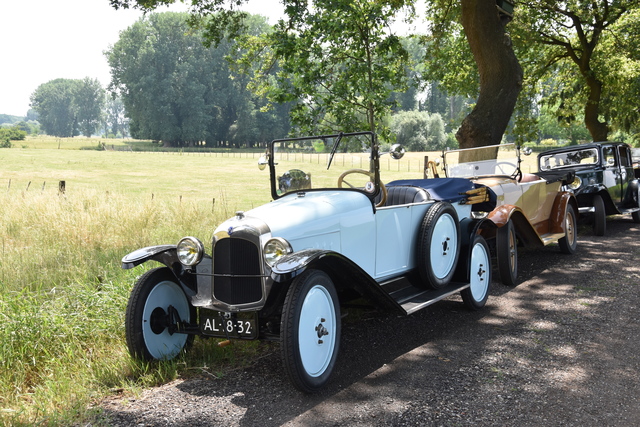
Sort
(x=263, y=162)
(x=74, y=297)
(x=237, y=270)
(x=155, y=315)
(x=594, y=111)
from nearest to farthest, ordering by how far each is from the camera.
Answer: (x=237, y=270) → (x=155, y=315) → (x=263, y=162) → (x=74, y=297) → (x=594, y=111)

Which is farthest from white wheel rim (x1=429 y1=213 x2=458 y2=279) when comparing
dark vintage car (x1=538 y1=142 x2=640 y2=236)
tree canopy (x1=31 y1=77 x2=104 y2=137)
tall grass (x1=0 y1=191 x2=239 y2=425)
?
tree canopy (x1=31 y1=77 x2=104 y2=137)

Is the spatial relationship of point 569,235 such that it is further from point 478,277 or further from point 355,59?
point 355,59

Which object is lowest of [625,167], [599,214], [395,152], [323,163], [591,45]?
[599,214]

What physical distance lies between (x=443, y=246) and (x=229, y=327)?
2.72m

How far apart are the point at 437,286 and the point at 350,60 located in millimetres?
9124

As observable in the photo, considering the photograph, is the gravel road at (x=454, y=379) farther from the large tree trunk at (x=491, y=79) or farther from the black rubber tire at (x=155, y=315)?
the large tree trunk at (x=491, y=79)

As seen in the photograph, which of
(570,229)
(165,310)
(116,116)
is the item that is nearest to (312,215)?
(165,310)

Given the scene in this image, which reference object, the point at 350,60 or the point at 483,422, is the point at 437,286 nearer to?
the point at 483,422

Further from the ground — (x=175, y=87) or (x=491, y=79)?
(x=175, y=87)

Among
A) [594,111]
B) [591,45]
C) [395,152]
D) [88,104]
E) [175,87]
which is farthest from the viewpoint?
[88,104]

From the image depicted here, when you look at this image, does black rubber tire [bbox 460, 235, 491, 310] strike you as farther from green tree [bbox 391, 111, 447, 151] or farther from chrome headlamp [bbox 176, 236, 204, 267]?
green tree [bbox 391, 111, 447, 151]

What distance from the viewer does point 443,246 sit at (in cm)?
603

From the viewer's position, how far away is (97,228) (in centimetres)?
1055

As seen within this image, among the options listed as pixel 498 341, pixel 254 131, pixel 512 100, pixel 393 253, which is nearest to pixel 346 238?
pixel 393 253
